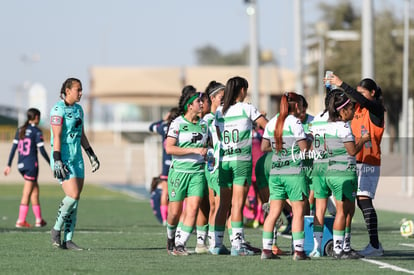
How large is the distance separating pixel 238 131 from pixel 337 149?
4.01ft

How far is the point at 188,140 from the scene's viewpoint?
13.8m

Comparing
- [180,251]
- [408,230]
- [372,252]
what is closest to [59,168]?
[180,251]

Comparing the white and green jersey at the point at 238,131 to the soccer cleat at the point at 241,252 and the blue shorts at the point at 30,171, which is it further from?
the blue shorts at the point at 30,171

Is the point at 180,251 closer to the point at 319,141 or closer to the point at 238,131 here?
the point at 238,131

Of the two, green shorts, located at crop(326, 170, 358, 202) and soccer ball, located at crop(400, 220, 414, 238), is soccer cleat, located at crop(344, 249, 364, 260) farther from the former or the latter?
soccer ball, located at crop(400, 220, 414, 238)

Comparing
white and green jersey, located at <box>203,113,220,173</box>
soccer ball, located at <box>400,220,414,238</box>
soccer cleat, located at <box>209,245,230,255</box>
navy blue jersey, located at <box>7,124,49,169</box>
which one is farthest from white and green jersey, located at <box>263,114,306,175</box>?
navy blue jersey, located at <box>7,124,49,169</box>

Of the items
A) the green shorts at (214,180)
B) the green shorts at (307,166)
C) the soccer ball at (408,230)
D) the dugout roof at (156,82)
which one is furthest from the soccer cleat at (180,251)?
the dugout roof at (156,82)

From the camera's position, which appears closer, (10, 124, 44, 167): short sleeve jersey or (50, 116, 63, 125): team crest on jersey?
(50, 116, 63, 125): team crest on jersey

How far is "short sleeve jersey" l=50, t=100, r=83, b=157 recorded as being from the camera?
14594mm

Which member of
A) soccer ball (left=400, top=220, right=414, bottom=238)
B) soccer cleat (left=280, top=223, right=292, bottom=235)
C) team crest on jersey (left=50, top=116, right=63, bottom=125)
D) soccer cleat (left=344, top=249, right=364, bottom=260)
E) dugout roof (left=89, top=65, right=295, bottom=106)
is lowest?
soccer cleat (left=280, top=223, right=292, bottom=235)

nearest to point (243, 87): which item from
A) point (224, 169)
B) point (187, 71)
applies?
point (224, 169)

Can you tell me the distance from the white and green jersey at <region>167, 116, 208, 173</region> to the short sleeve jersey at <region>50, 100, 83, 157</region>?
1.48 meters

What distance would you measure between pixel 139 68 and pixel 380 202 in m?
55.5

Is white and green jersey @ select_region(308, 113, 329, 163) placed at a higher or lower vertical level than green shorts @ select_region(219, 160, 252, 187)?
higher
